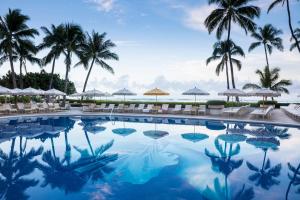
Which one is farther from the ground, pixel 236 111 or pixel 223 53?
pixel 223 53

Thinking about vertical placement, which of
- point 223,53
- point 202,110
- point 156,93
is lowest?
point 202,110

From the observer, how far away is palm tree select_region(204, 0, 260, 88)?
945 inches

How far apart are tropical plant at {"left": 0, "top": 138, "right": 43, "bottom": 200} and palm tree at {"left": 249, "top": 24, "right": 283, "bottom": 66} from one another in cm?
3020

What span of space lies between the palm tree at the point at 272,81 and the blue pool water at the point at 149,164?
19.1 metres

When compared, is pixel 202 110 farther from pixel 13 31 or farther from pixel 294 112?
pixel 13 31

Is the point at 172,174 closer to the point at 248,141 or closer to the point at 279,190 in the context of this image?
the point at 279,190

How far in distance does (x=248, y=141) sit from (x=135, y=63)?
2390 centimetres

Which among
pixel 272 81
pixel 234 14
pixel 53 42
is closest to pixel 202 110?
pixel 234 14

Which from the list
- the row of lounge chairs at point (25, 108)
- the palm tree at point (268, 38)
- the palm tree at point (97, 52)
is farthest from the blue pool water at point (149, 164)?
the palm tree at point (268, 38)

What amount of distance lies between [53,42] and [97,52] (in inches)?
205

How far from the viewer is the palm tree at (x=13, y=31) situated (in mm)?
25797

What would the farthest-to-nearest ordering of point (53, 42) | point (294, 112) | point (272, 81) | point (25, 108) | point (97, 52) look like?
point (272, 81), point (97, 52), point (53, 42), point (25, 108), point (294, 112)

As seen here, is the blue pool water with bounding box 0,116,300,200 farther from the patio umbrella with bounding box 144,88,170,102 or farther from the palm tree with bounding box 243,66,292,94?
the palm tree with bounding box 243,66,292,94

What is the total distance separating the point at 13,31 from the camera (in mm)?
26578
